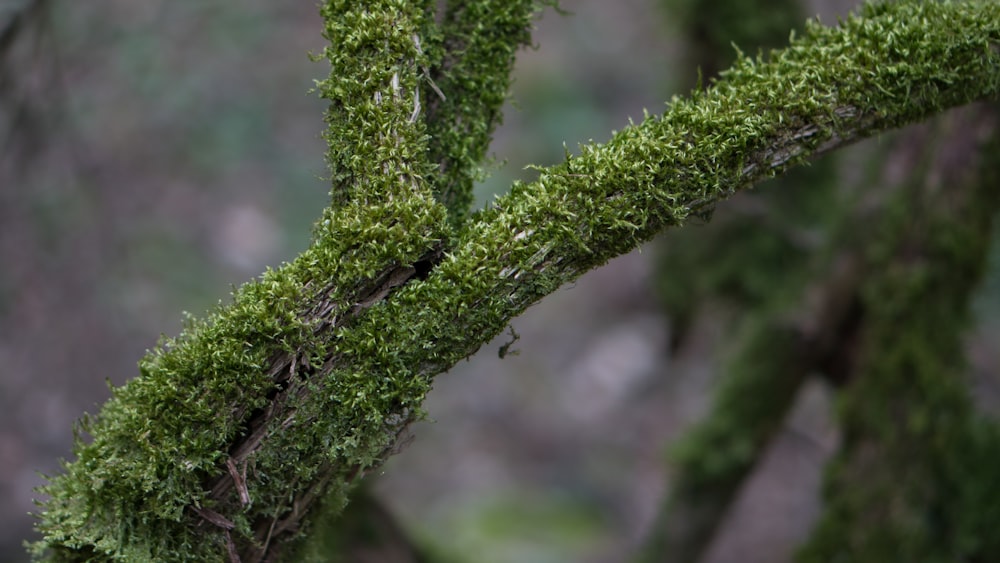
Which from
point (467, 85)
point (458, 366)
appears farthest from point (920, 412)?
point (458, 366)

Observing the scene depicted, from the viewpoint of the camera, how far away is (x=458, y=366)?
20.0 ft

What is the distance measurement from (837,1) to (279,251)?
489 centimetres

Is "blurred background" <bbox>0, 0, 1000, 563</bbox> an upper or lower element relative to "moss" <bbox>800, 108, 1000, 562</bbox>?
upper

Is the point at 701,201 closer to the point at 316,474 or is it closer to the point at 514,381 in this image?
the point at 316,474

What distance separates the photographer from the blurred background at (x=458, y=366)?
4238 mm

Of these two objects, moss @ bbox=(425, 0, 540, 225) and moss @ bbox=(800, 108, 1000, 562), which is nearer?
moss @ bbox=(425, 0, 540, 225)

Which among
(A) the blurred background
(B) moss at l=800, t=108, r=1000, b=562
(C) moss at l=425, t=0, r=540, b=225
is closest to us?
(C) moss at l=425, t=0, r=540, b=225

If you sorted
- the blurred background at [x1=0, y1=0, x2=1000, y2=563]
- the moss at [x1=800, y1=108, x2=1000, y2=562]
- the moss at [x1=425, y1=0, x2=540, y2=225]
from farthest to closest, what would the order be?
the blurred background at [x1=0, y1=0, x2=1000, y2=563]
the moss at [x1=800, y1=108, x2=1000, y2=562]
the moss at [x1=425, y1=0, x2=540, y2=225]

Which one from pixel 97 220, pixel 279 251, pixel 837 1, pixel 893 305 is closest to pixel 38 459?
pixel 97 220

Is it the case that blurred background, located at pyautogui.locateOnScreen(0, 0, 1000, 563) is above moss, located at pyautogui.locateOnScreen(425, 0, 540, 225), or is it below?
above

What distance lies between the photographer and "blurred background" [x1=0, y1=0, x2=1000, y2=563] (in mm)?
4238

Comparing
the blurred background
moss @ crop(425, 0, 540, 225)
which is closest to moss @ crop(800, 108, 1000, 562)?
the blurred background

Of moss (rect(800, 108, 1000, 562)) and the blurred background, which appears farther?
the blurred background

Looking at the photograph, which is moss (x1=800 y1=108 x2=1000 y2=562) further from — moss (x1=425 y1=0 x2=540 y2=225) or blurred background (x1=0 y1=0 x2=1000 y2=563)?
moss (x1=425 y1=0 x2=540 y2=225)
